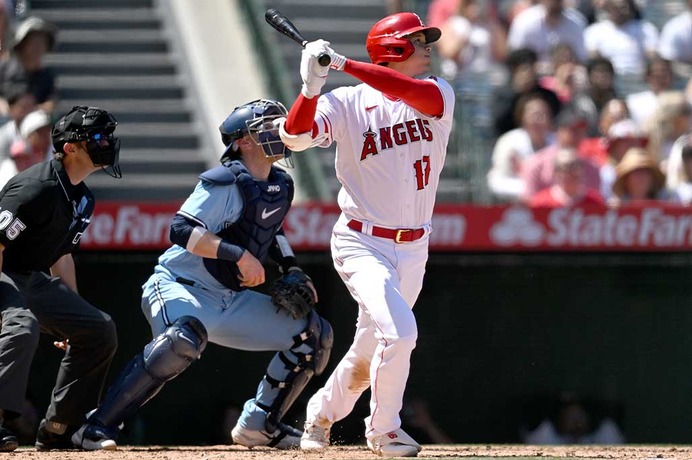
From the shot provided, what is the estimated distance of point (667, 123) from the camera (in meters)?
10.1

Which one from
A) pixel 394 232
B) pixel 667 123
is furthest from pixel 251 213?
pixel 667 123

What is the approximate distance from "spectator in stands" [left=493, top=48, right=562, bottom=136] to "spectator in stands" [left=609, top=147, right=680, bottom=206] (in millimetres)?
834

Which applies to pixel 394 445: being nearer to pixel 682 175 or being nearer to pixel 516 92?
pixel 682 175

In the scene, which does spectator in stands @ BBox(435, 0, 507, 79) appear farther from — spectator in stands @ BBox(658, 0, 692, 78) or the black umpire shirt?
the black umpire shirt

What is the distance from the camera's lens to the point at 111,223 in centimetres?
740

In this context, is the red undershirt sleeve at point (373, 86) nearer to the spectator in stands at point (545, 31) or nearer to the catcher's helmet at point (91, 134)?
the catcher's helmet at point (91, 134)

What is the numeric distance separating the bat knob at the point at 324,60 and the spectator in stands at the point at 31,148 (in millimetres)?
3684

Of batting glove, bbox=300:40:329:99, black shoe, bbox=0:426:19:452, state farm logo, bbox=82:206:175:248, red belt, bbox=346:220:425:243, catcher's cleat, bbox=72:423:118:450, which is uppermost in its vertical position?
batting glove, bbox=300:40:329:99

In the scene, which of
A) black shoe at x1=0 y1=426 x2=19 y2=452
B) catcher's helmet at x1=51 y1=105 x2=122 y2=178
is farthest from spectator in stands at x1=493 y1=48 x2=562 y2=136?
black shoe at x1=0 y1=426 x2=19 y2=452

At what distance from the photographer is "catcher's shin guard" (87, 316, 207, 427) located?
5.98 metres

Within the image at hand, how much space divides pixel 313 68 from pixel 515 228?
8.56ft

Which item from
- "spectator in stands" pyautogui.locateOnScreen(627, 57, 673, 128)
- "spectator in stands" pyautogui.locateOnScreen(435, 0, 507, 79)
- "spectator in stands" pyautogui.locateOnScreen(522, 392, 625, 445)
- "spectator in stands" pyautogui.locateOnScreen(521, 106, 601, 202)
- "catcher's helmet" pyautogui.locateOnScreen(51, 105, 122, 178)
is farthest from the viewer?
"spectator in stands" pyautogui.locateOnScreen(435, 0, 507, 79)

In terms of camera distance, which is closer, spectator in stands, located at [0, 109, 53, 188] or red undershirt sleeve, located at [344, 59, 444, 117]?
red undershirt sleeve, located at [344, 59, 444, 117]

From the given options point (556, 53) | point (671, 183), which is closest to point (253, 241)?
point (671, 183)
